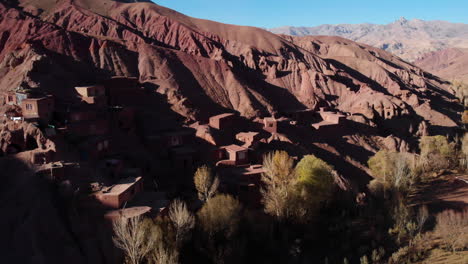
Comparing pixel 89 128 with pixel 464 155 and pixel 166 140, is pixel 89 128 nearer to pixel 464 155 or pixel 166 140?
pixel 166 140

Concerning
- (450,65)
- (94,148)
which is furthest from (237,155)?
(450,65)

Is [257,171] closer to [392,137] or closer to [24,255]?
[24,255]

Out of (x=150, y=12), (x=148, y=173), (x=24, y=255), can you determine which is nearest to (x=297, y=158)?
(x=148, y=173)

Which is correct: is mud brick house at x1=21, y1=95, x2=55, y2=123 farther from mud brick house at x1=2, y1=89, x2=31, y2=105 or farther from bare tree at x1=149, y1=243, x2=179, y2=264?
bare tree at x1=149, y1=243, x2=179, y2=264

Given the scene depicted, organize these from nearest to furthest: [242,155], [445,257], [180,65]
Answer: [445,257], [242,155], [180,65]

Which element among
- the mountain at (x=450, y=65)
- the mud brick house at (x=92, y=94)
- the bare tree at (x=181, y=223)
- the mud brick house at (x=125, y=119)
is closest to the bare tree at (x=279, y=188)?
the bare tree at (x=181, y=223)

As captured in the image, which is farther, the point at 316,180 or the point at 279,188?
the point at 316,180

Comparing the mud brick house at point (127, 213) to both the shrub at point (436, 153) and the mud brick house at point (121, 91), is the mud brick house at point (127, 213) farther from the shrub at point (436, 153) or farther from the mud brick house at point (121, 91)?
the shrub at point (436, 153)
